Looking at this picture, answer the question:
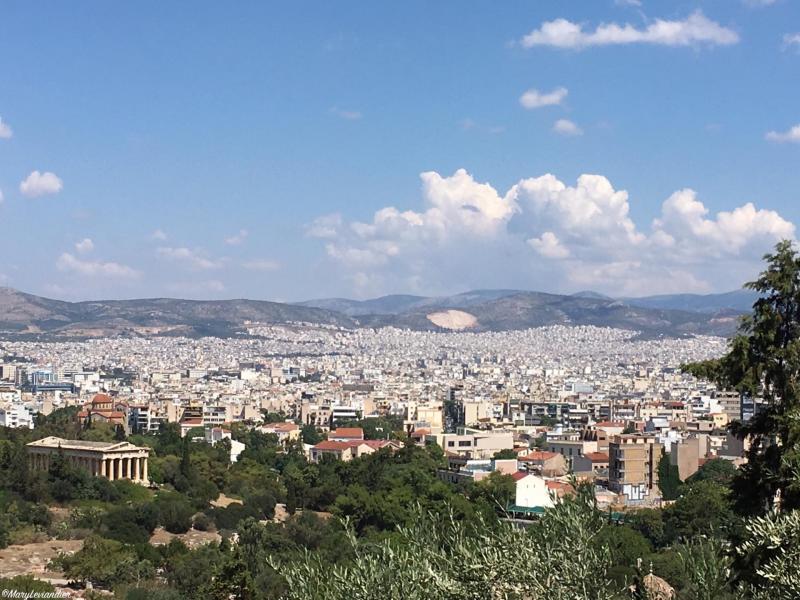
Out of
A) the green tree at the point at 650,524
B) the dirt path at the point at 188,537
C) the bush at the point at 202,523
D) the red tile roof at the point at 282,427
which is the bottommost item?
the dirt path at the point at 188,537

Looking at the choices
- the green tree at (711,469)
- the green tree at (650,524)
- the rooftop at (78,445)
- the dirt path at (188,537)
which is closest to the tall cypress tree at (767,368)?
the green tree at (650,524)

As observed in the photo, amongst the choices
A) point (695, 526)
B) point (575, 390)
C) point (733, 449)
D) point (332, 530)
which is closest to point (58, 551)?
point (332, 530)

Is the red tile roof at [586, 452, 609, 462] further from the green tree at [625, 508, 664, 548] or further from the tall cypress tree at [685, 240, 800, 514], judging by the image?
the tall cypress tree at [685, 240, 800, 514]

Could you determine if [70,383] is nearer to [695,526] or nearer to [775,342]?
[695,526]

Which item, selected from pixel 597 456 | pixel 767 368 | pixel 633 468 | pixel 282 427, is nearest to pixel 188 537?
pixel 633 468

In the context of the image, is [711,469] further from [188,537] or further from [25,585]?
[25,585]

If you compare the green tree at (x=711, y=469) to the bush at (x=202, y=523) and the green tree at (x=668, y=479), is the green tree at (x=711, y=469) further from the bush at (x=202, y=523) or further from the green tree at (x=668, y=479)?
the bush at (x=202, y=523)

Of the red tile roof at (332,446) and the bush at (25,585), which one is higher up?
the red tile roof at (332,446)
